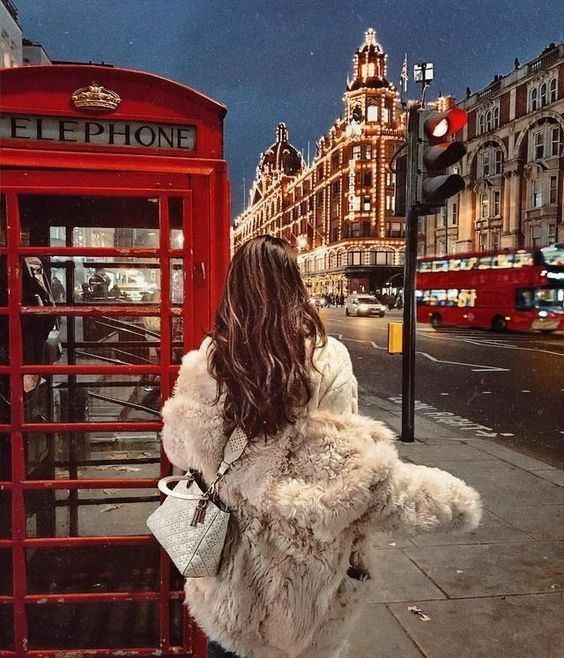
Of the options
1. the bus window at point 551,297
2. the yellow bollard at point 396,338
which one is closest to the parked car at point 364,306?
the bus window at point 551,297

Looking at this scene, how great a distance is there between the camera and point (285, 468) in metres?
1.84

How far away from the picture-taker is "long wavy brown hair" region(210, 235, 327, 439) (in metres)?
1.77

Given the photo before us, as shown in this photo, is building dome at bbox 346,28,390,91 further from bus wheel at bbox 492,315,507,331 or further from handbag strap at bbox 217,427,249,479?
handbag strap at bbox 217,427,249,479

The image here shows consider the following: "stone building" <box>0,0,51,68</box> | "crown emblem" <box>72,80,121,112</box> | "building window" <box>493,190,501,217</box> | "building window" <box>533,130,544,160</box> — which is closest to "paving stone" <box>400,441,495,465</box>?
"crown emblem" <box>72,80,121,112</box>

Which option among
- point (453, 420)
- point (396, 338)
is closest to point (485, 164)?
point (453, 420)

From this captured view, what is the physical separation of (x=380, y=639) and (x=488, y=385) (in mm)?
9753

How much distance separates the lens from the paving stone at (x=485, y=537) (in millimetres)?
4422

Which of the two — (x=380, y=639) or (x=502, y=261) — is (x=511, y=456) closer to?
(x=380, y=639)

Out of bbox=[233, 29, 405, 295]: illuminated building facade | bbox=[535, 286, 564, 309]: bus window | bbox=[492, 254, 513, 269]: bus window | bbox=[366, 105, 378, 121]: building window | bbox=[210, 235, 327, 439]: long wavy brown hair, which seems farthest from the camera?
bbox=[366, 105, 378, 121]: building window

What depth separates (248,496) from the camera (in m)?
1.83

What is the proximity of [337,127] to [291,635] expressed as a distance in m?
76.6

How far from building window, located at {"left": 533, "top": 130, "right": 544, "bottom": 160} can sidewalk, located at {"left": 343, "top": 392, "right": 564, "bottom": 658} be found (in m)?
45.1

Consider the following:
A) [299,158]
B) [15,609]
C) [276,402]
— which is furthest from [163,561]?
[299,158]

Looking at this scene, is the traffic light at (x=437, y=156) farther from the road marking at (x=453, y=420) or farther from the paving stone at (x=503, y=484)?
the road marking at (x=453, y=420)
